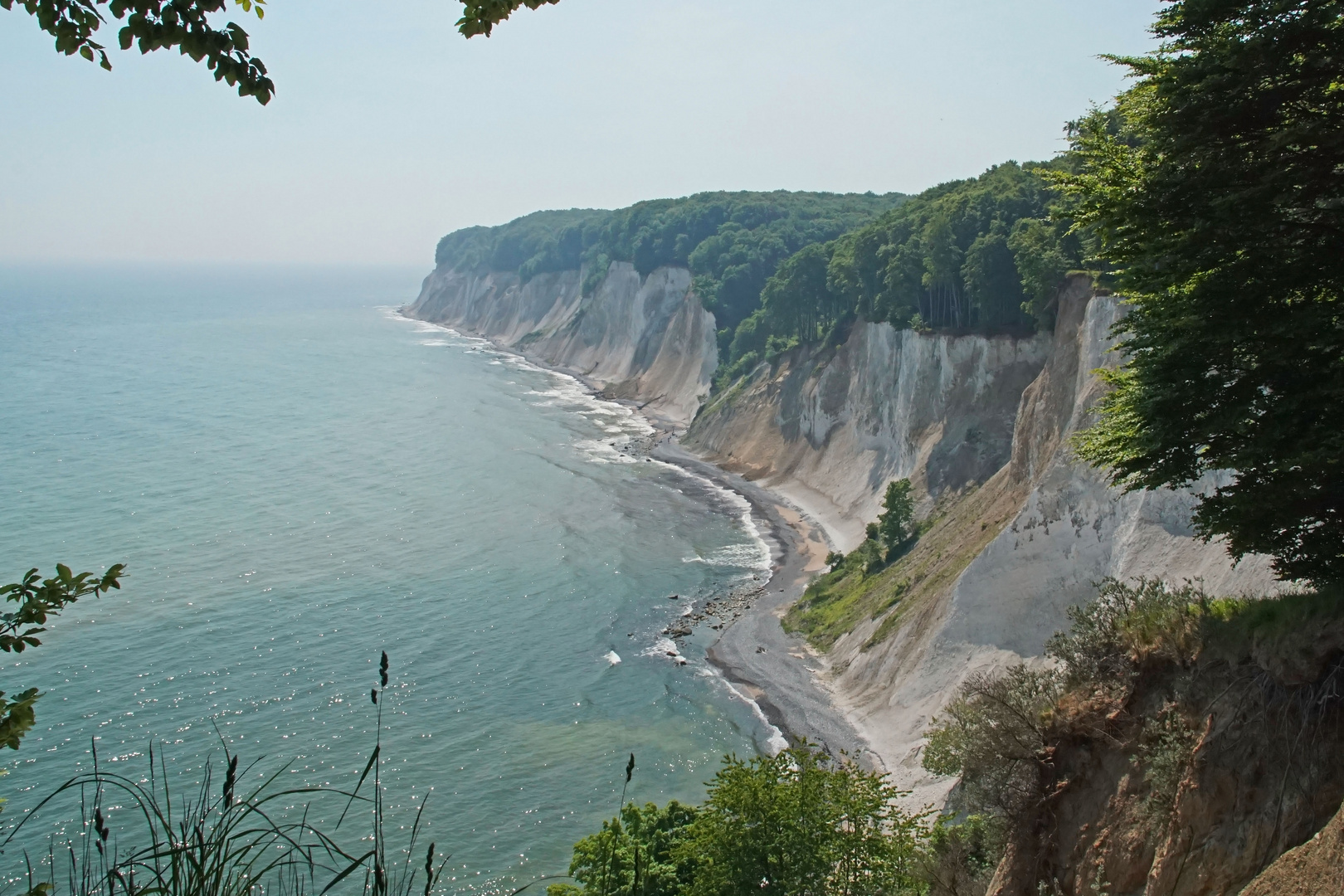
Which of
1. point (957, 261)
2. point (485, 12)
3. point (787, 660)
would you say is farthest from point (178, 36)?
point (957, 261)

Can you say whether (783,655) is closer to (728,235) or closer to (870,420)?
(870,420)

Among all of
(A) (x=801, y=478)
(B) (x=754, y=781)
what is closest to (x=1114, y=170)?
(B) (x=754, y=781)

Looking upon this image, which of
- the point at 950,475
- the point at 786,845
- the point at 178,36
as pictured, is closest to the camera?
the point at 178,36

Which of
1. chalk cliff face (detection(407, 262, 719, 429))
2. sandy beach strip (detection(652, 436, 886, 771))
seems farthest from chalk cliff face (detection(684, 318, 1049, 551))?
chalk cliff face (detection(407, 262, 719, 429))

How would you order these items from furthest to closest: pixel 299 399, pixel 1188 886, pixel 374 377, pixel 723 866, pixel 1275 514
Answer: pixel 374 377
pixel 299 399
pixel 723 866
pixel 1275 514
pixel 1188 886

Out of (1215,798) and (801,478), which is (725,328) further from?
(1215,798)

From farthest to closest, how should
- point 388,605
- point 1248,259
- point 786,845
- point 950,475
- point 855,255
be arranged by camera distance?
point 855,255
point 950,475
point 388,605
point 786,845
point 1248,259
